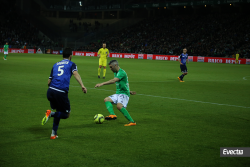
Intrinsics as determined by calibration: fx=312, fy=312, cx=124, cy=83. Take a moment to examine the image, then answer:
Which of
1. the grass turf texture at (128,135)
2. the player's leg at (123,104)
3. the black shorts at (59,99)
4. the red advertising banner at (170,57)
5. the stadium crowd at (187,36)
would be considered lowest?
the grass turf texture at (128,135)

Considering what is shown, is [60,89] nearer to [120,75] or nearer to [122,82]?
[120,75]

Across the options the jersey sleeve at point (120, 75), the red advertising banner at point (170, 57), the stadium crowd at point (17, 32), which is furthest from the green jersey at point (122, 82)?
the stadium crowd at point (17, 32)

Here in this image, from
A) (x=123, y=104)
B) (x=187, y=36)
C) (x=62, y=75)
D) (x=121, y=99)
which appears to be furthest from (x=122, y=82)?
(x=187, y=36)

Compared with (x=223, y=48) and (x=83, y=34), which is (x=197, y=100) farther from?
(x=83, y=34)

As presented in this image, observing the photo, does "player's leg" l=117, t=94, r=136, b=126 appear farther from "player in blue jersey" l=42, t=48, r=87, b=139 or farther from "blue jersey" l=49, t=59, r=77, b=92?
"blue jersey" l=49, t=59, r=77, b=92

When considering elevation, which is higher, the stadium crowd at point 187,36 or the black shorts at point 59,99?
the stadium crowd at point 187,36

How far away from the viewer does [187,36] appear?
57500 mm

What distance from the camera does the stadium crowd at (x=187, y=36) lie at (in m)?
49.1

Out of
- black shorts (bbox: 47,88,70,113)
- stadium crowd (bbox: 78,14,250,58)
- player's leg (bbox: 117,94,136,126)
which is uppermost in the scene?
stadium crowd (bbox: 78,14,250,58)

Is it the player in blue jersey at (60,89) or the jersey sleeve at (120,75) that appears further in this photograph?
the jersey sleeve at (120,75)

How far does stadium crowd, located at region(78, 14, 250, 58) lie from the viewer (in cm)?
4912

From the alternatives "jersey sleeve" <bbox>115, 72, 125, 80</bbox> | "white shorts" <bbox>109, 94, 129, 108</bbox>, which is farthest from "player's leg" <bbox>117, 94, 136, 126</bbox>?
"jersey sleeve" <bbox>115, 72, 125, 80</bbox>

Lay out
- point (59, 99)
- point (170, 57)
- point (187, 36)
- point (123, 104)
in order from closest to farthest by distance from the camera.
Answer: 1. point (59, 99)
2. point (123, 104)
3. point (170, 57)
4. point (187, 36)

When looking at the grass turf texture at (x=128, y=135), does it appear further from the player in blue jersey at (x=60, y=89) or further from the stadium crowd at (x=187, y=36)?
the stadium crowd at (x=187, y=36)
